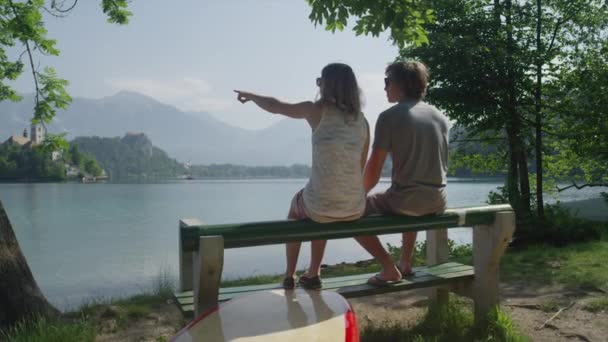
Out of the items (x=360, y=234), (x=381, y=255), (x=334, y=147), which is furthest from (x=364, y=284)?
(x=334, y=147)

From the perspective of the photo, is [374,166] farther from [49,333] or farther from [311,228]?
[49,333]

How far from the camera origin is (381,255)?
144 inches

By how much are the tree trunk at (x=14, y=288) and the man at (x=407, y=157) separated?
323 cm

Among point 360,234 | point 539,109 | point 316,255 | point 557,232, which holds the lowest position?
point 557,232

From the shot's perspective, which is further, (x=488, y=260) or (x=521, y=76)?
(x=521, y=76)

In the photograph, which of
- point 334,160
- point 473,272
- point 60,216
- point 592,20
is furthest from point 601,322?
point 60,216

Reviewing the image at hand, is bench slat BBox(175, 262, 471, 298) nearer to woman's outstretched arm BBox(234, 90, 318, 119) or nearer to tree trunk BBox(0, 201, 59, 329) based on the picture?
woman's outstretched arm BBox(234, 90, 318, 119)

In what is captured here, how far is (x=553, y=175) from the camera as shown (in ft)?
47.5

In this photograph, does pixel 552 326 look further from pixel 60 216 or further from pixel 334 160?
pixel 60 216

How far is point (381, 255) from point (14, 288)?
11.1 ft

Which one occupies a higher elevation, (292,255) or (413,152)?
(413,152)

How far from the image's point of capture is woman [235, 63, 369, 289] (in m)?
3.14

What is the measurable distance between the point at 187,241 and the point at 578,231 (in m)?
10.9

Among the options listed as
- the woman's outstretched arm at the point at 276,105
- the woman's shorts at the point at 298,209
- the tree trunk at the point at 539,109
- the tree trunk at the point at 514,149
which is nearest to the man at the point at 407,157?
the woman's shorts at the point at 298,209
